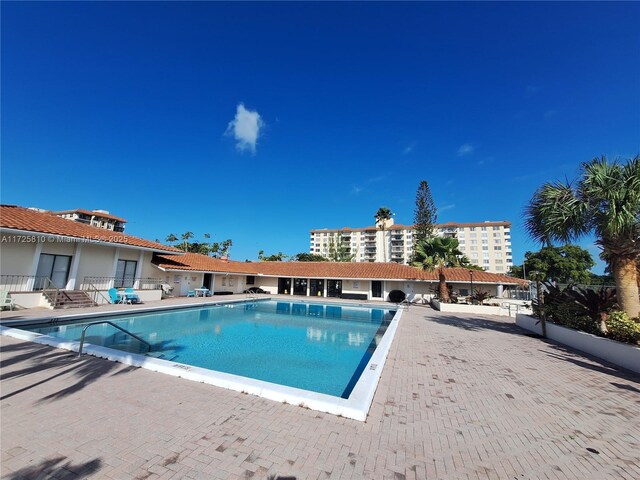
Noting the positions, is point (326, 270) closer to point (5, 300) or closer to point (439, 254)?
point (439, 254)

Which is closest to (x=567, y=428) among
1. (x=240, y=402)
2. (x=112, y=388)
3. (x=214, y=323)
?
(x=240, y=402)

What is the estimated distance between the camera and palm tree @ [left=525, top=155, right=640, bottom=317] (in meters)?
8.77

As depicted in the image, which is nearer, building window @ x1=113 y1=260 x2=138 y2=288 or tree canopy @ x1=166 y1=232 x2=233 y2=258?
building window @ x1=113 y1=260 x2=138 y2=288

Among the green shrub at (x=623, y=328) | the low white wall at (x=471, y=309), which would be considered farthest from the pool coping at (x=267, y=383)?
the low white wall at (x=471, y=309)

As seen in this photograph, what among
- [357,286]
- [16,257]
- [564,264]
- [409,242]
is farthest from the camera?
[409,242]

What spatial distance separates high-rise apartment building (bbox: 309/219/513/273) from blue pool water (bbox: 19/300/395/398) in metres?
60.6

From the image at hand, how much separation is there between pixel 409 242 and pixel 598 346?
85.4 m

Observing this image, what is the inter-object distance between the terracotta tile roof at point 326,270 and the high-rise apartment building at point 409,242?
40840 millimetres

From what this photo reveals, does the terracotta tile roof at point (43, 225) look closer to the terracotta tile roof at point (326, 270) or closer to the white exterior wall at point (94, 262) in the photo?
the white exterior wall at point (94, 262)

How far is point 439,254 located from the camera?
2320 centimetres

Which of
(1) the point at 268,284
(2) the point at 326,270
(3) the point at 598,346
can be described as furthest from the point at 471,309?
(1) the point at 268,284

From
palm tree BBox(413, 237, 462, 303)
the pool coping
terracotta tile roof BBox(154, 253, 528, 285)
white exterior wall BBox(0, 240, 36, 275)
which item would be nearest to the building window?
terracotta tile roof BBox(154, 253, 528, 285)

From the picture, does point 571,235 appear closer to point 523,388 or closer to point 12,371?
point 523,388

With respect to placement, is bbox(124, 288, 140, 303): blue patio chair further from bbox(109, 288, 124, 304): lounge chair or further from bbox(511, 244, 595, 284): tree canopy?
bbox(511, 244, 595, 284): tree canopy
